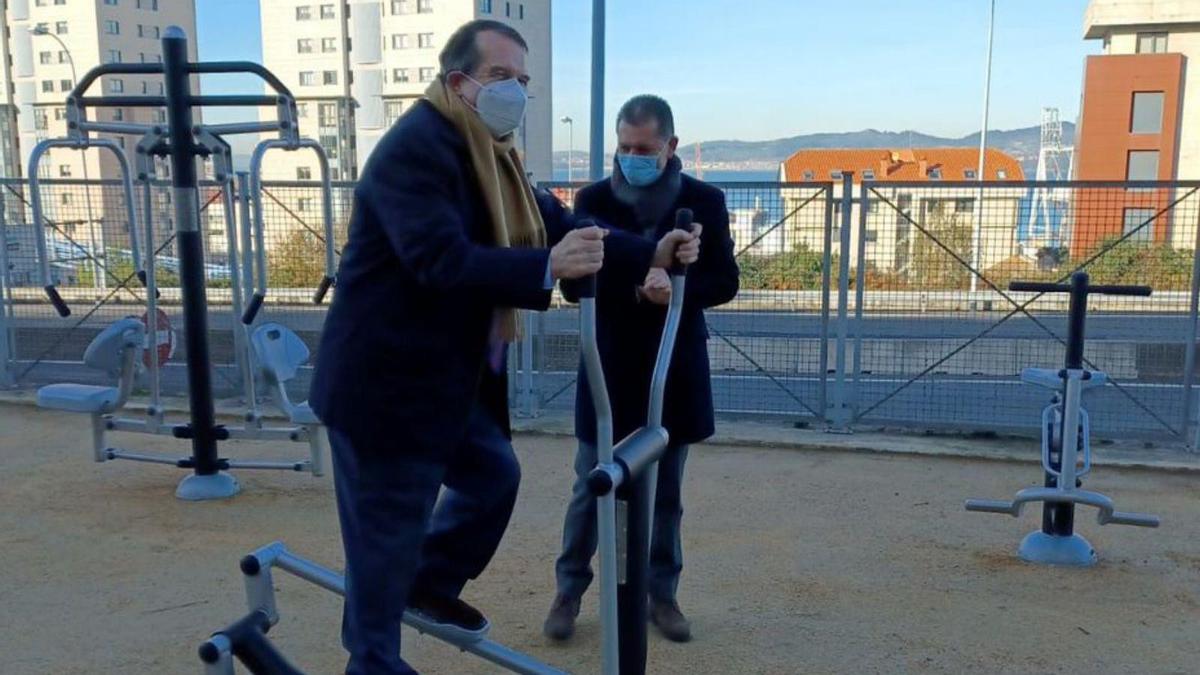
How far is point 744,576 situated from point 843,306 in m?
3.02

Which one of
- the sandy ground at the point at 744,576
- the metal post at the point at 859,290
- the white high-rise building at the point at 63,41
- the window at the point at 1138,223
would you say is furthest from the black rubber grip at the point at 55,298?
the white high-rise building at the point at 63,41

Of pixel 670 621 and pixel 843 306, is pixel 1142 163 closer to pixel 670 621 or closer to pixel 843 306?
pixel 843 306

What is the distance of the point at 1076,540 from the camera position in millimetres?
4457

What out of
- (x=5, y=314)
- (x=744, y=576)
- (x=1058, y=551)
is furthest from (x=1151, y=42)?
(x=744, y=576)

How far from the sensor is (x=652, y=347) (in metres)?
3.51

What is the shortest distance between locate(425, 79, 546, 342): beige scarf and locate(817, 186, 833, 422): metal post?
4.35 m

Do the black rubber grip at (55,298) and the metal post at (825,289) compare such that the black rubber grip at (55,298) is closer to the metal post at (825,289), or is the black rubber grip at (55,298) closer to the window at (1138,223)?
the metal post at (825,289)

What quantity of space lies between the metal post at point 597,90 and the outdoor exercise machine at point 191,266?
6361 mm

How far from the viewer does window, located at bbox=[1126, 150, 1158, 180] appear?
40844 mm

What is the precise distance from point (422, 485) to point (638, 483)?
0.56 metres

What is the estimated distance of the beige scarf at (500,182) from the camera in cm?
248

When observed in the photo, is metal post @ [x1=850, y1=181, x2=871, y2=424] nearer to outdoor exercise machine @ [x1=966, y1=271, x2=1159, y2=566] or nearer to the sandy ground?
the sandy ground

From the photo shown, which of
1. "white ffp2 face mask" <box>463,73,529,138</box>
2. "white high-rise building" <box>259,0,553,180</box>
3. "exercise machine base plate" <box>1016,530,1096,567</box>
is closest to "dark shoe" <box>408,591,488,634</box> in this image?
"white ffp2 face mask" <box>463,73,529,138</box>

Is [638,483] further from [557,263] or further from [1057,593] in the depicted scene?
[1057,593]
